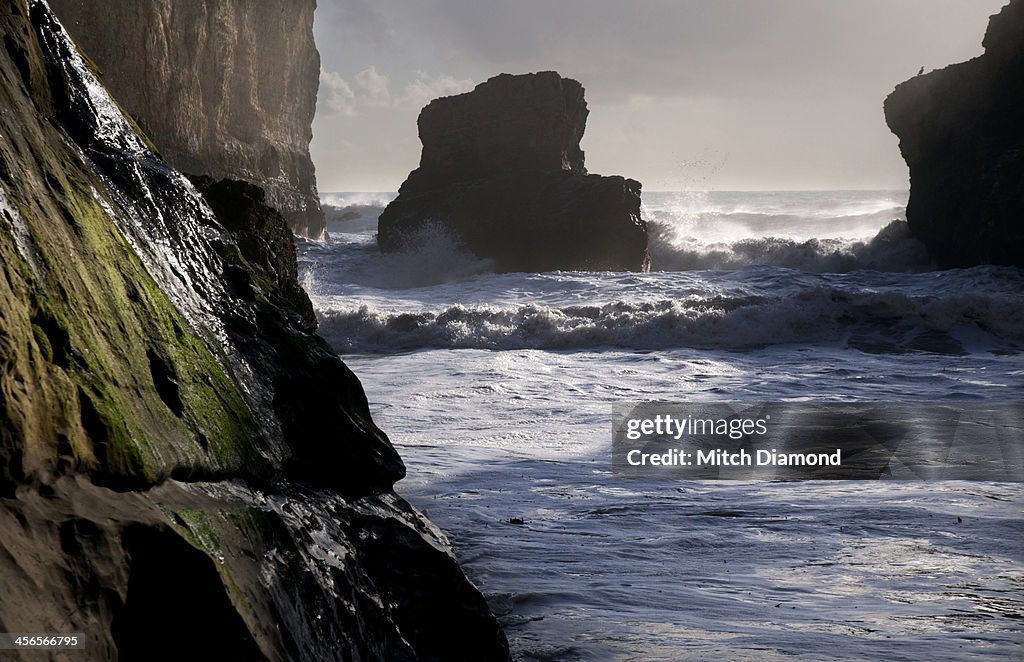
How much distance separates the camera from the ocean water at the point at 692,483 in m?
3.18

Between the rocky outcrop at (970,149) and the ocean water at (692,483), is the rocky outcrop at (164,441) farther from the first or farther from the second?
the rocky outcrop at (970,149)

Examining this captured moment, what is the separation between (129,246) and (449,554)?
4.24ft

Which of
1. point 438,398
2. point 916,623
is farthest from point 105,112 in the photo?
point 438,398

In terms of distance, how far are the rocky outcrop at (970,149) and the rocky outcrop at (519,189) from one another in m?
7.32

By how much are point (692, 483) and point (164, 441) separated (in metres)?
4.04

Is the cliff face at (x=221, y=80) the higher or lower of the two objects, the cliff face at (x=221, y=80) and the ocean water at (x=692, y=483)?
the higher

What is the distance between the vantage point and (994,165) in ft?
67.2

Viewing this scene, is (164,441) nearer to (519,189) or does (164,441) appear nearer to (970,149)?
(970,149)

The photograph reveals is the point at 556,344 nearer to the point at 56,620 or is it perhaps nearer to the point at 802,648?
the point at 802,648

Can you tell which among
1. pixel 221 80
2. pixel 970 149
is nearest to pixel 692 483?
pixel 970 149

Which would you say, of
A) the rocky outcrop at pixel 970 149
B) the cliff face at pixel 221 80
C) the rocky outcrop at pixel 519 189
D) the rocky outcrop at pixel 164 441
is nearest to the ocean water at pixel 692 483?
the rocky outcrop at pixel 164 441

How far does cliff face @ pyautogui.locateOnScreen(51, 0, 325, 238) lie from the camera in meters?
23.0

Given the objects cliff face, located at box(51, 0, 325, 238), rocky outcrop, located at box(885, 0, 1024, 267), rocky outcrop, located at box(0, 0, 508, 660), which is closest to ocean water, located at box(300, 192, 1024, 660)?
rocky outcrop, located at box(0, 0, 508, 660)

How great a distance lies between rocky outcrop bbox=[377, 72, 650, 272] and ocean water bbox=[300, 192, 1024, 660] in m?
6.70
